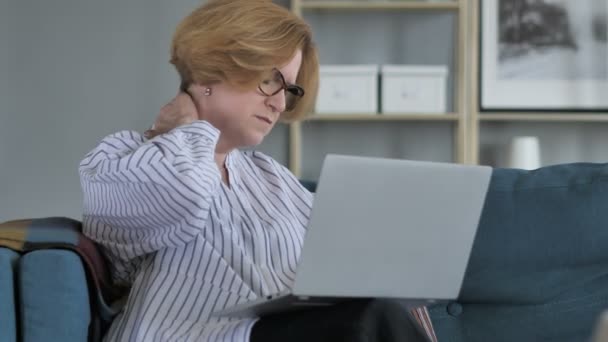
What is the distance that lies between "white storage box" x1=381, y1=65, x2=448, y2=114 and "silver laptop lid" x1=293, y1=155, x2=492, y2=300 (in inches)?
91.4

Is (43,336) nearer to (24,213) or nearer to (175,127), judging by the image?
(175,127)

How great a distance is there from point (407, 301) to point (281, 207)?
46 centimetres

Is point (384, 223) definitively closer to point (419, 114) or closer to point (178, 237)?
point (178, 237)

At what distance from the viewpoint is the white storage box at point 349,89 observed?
373cm

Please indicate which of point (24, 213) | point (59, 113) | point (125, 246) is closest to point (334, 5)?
point (59, 113)

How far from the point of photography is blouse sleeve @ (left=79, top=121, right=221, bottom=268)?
5.16 feet

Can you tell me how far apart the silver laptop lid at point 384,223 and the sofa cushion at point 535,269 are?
0.60 metres

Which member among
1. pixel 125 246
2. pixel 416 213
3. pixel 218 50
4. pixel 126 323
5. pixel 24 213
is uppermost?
pixel 218 50

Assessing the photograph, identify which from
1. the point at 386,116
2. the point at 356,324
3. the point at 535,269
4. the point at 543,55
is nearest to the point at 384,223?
the point at 356,324

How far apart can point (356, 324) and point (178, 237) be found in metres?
0.37

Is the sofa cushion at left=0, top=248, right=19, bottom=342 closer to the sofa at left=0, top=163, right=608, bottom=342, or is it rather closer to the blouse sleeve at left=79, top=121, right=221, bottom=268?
the blouse sleeve at left=79, top=121, right=221, bottom=268

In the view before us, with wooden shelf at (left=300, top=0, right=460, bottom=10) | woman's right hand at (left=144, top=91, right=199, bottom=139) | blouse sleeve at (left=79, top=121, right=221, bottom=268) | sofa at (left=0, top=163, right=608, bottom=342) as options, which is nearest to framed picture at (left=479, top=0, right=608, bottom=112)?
wooden shelf at (left=300, top=0, right=460, bottom=10)

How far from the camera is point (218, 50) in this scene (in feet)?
6.01

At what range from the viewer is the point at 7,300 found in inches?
61.4
